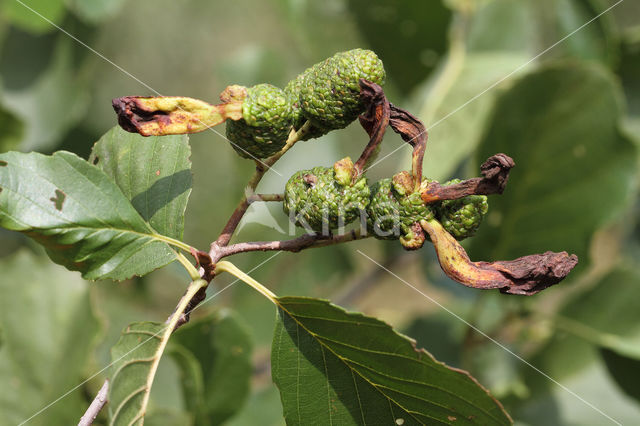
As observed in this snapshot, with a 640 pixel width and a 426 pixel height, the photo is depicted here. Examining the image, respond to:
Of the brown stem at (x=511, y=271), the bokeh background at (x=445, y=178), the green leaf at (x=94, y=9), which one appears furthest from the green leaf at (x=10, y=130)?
the brown stem at (x=511, y=271)

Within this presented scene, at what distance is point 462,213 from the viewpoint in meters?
0.88

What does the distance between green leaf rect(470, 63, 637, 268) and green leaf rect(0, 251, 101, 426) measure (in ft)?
3.80

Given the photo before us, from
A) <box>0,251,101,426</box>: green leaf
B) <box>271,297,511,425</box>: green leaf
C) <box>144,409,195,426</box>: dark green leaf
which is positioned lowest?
<box>144,409,195,426</box>: dark green leaf

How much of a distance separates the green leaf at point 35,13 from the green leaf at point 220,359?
3.93 ft

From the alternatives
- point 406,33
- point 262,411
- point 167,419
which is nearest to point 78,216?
point 167,419

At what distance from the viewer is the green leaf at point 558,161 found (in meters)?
1.76

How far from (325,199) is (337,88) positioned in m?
0.16

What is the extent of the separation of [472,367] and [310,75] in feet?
5.34

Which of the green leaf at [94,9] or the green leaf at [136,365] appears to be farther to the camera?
the green leaf at [94,9]

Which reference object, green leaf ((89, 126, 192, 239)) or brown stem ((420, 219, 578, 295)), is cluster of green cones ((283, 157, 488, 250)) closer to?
brown stem ((420, 219, 578, 295))

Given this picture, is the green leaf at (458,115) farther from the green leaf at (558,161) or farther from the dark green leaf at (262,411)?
the dark green leaf at (262,411)

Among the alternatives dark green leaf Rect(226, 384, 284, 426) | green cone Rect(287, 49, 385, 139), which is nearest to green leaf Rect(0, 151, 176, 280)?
green cone Rect(287, 49, 385, 139)

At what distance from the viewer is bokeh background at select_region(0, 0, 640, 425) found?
170 cm

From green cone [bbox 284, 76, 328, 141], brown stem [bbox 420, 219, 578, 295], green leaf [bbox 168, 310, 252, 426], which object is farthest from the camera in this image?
green leaf [bbox 168, 310, 252, 426]
